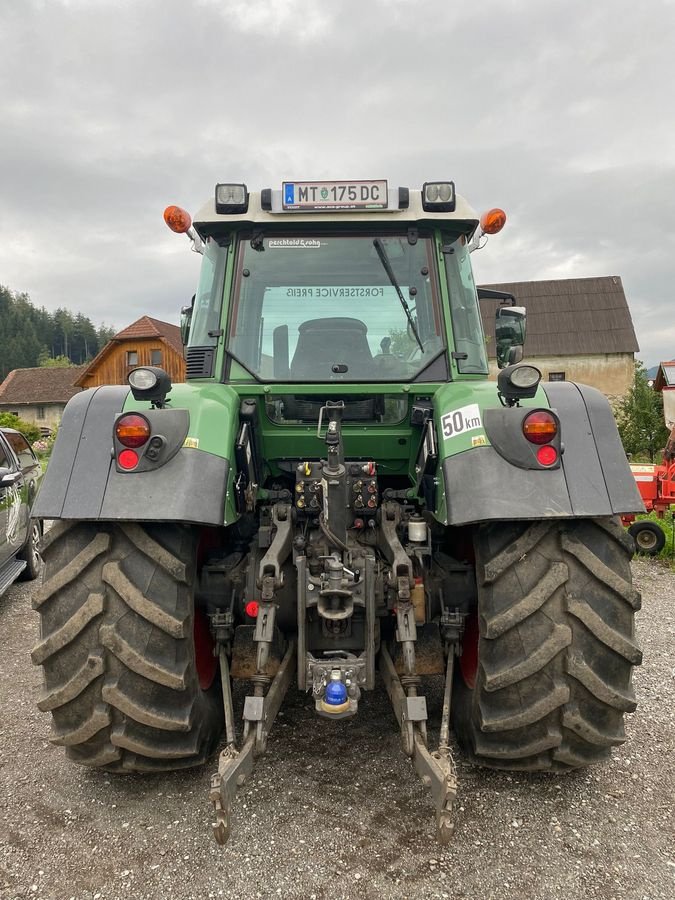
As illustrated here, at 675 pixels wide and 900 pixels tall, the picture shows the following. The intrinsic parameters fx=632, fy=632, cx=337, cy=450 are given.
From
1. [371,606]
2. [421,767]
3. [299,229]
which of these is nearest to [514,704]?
[421,767]

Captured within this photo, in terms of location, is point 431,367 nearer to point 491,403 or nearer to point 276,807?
point 491,403

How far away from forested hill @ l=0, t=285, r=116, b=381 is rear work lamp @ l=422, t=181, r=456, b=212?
8798 cm

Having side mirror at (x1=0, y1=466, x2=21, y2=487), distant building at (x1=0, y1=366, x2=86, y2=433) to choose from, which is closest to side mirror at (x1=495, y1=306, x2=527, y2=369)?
side mirror at (x1=0, y1=466, x2=21, y2=487)

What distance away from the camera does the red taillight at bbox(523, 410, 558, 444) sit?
2.68 metres

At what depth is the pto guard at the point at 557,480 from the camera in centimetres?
261

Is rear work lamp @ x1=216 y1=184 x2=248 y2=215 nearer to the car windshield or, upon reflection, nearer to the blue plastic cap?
the car windshield

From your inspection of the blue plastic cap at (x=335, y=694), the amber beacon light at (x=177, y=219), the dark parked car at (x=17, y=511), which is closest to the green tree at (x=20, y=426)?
the dark parked car at (x=17, y=511)

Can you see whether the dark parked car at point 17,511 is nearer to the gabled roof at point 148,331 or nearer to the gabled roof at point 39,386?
the gabled roof at point 148,331

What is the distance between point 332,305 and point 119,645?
217 cm

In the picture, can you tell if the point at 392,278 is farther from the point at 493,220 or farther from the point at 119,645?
the point at 119,645

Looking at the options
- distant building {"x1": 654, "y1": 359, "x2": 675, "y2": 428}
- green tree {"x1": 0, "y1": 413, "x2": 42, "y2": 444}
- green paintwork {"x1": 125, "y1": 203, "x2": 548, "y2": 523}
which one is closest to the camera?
green paintwork {"x1": 125, "y1": 203, "x2": 548, "y2": 523}

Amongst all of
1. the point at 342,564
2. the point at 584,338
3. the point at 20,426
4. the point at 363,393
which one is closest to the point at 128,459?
the point at 342,564

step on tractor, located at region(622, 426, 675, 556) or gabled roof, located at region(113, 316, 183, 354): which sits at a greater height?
gabled roof, located at region(113, 316, 183, 354)

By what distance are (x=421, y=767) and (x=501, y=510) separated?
1027 mm
